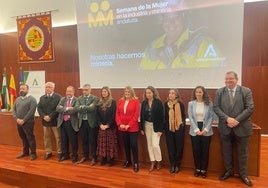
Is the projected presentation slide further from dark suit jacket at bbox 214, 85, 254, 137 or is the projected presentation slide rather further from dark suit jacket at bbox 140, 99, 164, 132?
dark suit jacket at bbox 140, 99, 164, 132

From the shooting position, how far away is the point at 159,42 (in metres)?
4.62

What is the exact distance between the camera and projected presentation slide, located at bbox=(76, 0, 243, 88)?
407 cm

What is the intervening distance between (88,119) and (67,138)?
593 millimetres

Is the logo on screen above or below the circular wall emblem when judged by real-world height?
above

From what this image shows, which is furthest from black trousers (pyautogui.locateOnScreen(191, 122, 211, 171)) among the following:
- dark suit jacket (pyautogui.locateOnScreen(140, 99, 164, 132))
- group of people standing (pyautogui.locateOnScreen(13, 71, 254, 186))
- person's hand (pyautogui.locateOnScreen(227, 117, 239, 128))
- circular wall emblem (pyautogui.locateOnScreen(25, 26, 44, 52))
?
circular wall emblem (pyautogui.locateOnScreen(25, 26, 44, 52))

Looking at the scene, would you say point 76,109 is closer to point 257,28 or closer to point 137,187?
point 137,187

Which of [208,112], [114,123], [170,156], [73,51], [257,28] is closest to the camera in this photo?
[208,112]

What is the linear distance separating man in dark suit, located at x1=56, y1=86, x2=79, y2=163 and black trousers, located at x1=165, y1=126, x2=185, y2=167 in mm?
1447

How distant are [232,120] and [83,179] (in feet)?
6.66

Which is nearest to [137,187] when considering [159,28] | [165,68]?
[165,68]

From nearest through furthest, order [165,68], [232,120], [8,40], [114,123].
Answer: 1. [232,120]
2. [114,123]
3. [165,68]
4. [8,40]

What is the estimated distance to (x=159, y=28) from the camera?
459cm

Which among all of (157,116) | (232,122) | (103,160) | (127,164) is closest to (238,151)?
(232,122)

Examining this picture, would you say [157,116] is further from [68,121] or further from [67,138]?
[67,138]
